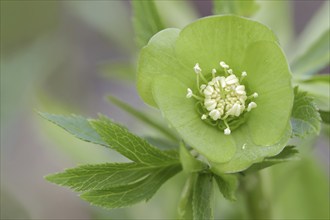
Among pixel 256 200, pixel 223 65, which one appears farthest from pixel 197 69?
pixel 256 200

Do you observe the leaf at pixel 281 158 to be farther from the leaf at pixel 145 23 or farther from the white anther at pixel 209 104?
the leaf at pixel 145 23

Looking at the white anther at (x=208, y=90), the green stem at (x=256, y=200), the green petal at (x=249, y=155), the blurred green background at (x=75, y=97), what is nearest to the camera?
the green petal at (x=249, y=155)

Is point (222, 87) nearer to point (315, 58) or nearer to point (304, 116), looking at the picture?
point (304, 116)

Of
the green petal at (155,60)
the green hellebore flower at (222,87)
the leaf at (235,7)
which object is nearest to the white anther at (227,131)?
the green hellebore flower at (222,87)

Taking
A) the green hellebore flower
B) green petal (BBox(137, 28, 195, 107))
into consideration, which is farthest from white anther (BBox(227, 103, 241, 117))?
green petal (BBox(137, 28, 195, 107))

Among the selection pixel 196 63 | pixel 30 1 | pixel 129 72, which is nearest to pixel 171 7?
pixel 129 72

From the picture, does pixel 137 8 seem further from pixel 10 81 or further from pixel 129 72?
pixel 10 81

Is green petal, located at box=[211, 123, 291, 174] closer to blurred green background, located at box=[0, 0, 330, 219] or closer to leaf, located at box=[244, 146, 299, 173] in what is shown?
leaf, located at box=[244, 146, 299, 173]

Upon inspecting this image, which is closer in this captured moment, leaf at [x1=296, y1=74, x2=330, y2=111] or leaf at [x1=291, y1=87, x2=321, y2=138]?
leaf at [x1=291, y1=87, x2=321, y2=138]
